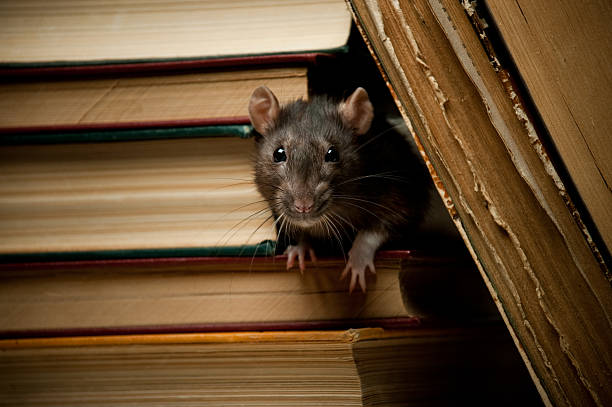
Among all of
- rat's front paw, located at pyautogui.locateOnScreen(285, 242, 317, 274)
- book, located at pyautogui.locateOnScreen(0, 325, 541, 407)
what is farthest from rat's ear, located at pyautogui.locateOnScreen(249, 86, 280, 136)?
book, located at pyautogui.locateOnScreen(0, 325, 541, 407)

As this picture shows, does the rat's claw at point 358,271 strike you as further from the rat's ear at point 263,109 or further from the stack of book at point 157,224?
the rat's ear at point 263,109

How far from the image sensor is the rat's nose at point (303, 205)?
3.62ft

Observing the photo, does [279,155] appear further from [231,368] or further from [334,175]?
[231,368]

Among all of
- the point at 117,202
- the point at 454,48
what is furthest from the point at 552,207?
the point at 117,202

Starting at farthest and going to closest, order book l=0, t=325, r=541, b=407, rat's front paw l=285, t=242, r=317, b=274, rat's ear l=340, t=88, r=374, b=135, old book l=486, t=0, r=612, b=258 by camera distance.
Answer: rat's ear l=340, t=88, r=374, b=135 < rat's front paw l=285, t=242, r=317, b=274 < book l=0, t=325, r=541, b=407 < old book l=486, t=0, r=612, b=258

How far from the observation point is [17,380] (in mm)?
1051

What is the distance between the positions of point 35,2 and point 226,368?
2.70 ft

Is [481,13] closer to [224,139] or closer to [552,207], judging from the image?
[552,207]

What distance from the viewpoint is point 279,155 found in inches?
48.9

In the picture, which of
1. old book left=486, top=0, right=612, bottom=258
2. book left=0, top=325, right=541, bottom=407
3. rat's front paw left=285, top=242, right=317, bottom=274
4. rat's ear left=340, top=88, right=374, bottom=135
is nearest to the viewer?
old book left=486, top=0, right=612, bottom=258

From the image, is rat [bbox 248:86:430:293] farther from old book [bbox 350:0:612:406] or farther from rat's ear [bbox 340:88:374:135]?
old book [bbox 350:0:612:406]

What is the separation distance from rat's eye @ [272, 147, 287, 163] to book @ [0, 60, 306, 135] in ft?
0.59

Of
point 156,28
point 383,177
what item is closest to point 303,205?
point 383,177

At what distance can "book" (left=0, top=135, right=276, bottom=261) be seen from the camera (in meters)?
1.08
